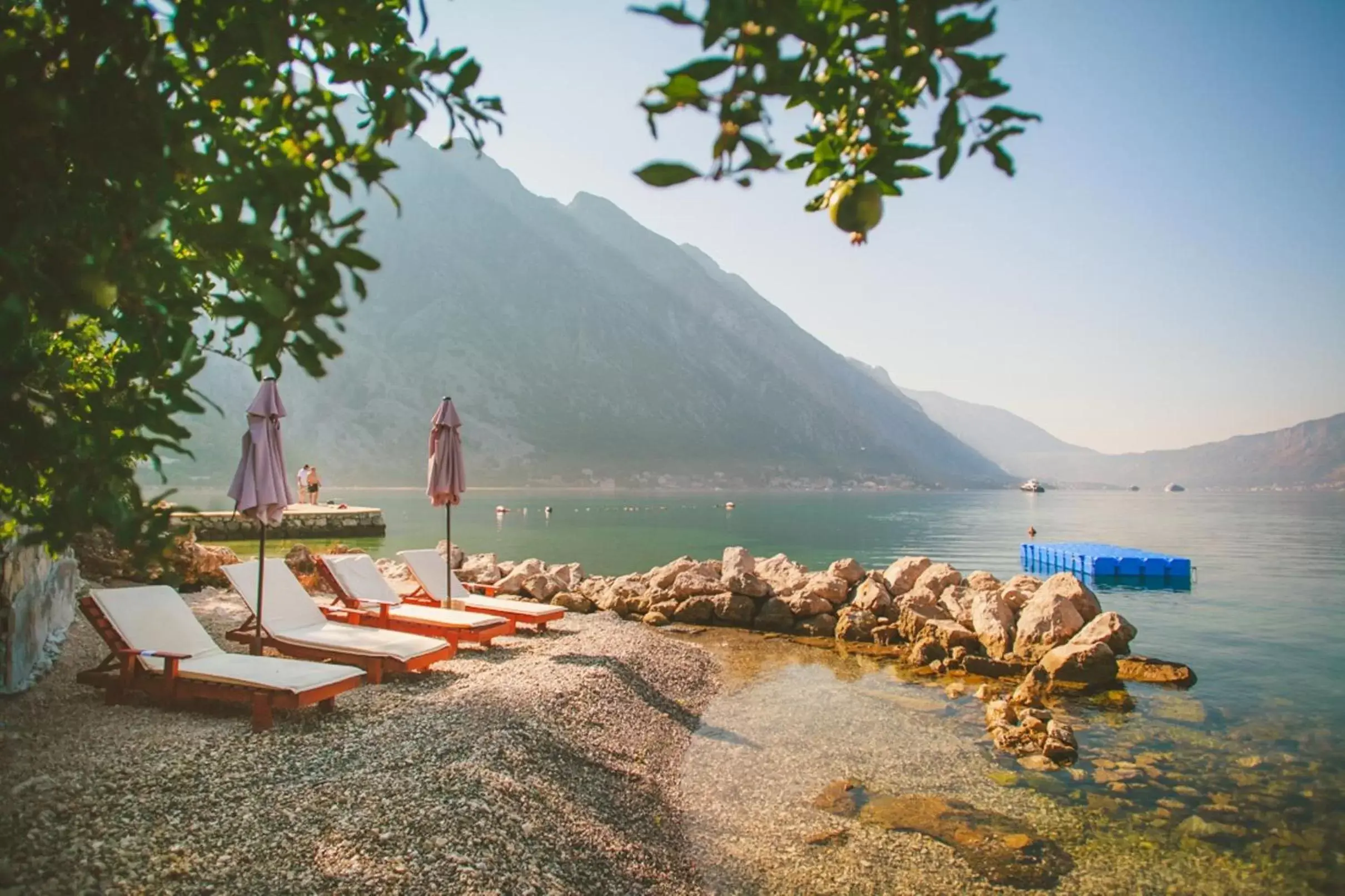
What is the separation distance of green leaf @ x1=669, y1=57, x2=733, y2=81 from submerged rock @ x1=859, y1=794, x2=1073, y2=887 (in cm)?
611

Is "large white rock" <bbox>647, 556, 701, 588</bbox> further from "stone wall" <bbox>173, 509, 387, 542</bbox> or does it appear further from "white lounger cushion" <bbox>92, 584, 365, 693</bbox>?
"stone wall" <bbox>173, 509, 387, 542</bbox>

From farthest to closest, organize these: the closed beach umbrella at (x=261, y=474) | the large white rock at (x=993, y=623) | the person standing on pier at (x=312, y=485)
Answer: the person standing on pier at (x=312, y=485) < the large white rock at (x=993, y=623) < the closed beach umbrella at (x=261, y=474)

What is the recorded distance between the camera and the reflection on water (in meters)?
5.98

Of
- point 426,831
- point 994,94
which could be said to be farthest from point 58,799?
point 994,94

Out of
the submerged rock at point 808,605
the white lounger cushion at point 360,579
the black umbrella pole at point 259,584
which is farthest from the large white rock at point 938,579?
the black umbrella pole at point 259,584

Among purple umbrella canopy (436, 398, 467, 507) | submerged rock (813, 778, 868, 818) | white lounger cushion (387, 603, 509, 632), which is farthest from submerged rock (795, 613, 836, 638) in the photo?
submerged rock (813, 778, 868, 818)

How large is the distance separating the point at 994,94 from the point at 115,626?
831 cm

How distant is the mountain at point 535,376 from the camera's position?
12538 cm

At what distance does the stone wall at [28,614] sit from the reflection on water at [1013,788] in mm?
5895

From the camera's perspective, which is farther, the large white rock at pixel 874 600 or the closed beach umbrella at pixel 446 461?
the large white rock at pixel 874 600

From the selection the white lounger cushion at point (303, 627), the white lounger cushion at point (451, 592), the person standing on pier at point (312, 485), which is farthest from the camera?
the person standing on pier at point (312, 485)

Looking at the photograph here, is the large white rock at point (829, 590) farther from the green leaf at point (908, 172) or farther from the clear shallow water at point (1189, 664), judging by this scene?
the green leaf at point (908, 172)

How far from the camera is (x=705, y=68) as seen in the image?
161 centimetres

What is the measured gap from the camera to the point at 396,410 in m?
128
